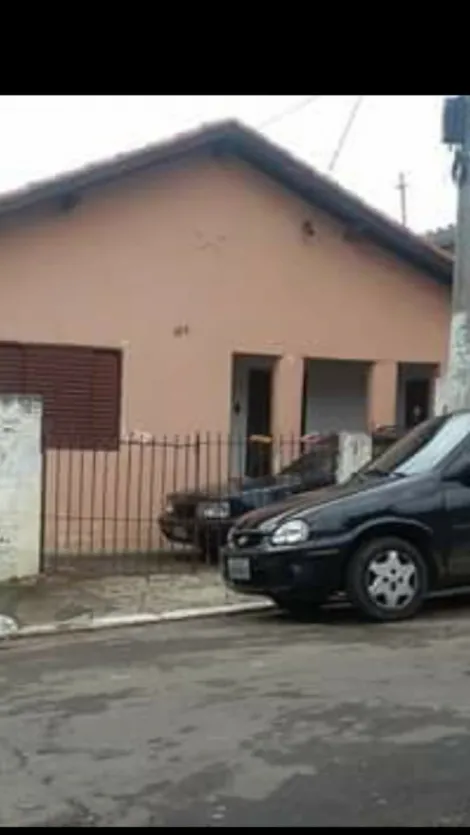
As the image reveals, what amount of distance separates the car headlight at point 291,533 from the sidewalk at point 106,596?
148cm

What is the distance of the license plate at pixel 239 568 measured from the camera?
1050 centimetres

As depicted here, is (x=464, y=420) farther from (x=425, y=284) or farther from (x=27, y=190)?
(x=425, y=284)

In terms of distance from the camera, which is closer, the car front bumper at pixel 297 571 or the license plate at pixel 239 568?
the car front bumper at pixel 297 571

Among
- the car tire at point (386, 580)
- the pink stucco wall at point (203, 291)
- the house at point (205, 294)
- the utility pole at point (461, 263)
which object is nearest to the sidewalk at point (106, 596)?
the car tire at point (386, 580)

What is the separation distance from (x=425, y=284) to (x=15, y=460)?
8240 mm

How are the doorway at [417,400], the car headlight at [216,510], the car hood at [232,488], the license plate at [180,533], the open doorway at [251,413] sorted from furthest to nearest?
the doorway at [417,400] < the open doorway at [251,413] < the license plate at [180,533] < the car hood at [232,488] < the car headlight at [216,510]

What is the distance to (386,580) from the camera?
33.5ft

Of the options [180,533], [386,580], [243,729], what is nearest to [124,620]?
[386,580]

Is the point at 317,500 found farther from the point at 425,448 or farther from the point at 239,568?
the point at 425,448

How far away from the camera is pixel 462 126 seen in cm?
1270

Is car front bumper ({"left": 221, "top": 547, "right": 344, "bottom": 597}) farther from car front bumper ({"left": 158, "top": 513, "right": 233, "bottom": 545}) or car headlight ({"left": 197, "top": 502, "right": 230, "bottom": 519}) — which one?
car headlight ({"left": 197, "top": 502, "right": 230, "bottom": 519})

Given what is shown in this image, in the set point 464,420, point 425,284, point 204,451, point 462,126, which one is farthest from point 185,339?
point 464,420

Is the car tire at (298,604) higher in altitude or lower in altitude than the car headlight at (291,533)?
lower

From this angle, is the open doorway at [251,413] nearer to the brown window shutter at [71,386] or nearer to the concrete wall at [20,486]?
the brown window shutter at [71,386]
